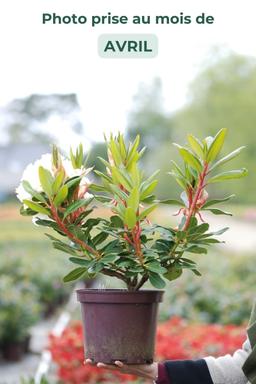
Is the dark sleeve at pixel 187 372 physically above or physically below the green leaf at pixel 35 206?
below

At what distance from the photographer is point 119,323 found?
7.52 feet

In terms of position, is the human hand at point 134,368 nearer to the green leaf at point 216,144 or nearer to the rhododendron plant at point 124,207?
the rhododendron plant at point 124,207

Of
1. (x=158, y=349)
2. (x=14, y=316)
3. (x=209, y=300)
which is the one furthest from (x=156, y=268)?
(x=14, y=316)

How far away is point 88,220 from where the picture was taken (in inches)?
89.4

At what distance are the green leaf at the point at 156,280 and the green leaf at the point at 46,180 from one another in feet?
1.08

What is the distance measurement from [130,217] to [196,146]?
242mm

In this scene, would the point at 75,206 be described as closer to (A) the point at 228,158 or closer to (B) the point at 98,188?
(B) the point at 98,188

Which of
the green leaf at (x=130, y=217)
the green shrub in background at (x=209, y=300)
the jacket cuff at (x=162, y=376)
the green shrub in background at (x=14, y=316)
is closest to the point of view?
the green leaf at (x=130, y=217)

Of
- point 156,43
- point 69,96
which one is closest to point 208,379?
point 156,43

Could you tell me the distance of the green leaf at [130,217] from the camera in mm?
2158

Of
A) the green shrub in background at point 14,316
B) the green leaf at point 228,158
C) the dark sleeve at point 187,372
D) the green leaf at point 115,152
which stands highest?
the green leaf at point 115,152

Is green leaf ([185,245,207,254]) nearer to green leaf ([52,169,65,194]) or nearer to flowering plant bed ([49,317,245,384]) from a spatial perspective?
→ green leaf ([52,169,65,194])

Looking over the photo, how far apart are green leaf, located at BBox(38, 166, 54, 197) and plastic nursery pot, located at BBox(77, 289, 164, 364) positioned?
0.30 m

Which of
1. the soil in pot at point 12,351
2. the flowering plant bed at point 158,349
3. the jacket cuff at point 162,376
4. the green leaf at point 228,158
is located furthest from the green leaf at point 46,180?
the soil in pot at point 12,351
